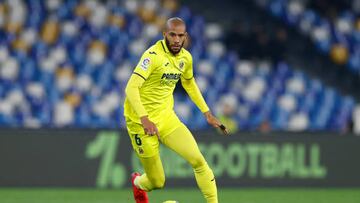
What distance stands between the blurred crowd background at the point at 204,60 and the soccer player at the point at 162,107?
8188 millimetres

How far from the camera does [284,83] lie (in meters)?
20.8

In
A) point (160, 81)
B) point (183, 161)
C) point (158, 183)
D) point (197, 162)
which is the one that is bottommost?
point (183, 161)

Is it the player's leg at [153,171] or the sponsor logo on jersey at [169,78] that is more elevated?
the sponsor logo on jersey at [169,78]

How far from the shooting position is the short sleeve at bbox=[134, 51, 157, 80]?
30.2 ft

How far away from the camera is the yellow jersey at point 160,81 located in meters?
9.41

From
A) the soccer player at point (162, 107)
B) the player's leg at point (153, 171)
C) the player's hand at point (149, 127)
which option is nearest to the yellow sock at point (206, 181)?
the soccer player at point (162, 107)

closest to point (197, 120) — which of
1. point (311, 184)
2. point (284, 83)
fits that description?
point (284, 83)

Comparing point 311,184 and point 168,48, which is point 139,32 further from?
point 168,48

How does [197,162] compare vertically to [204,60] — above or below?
above

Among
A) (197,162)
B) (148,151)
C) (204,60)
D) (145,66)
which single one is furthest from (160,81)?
(204,60)

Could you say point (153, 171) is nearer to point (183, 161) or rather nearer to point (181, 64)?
point (181, 64)
